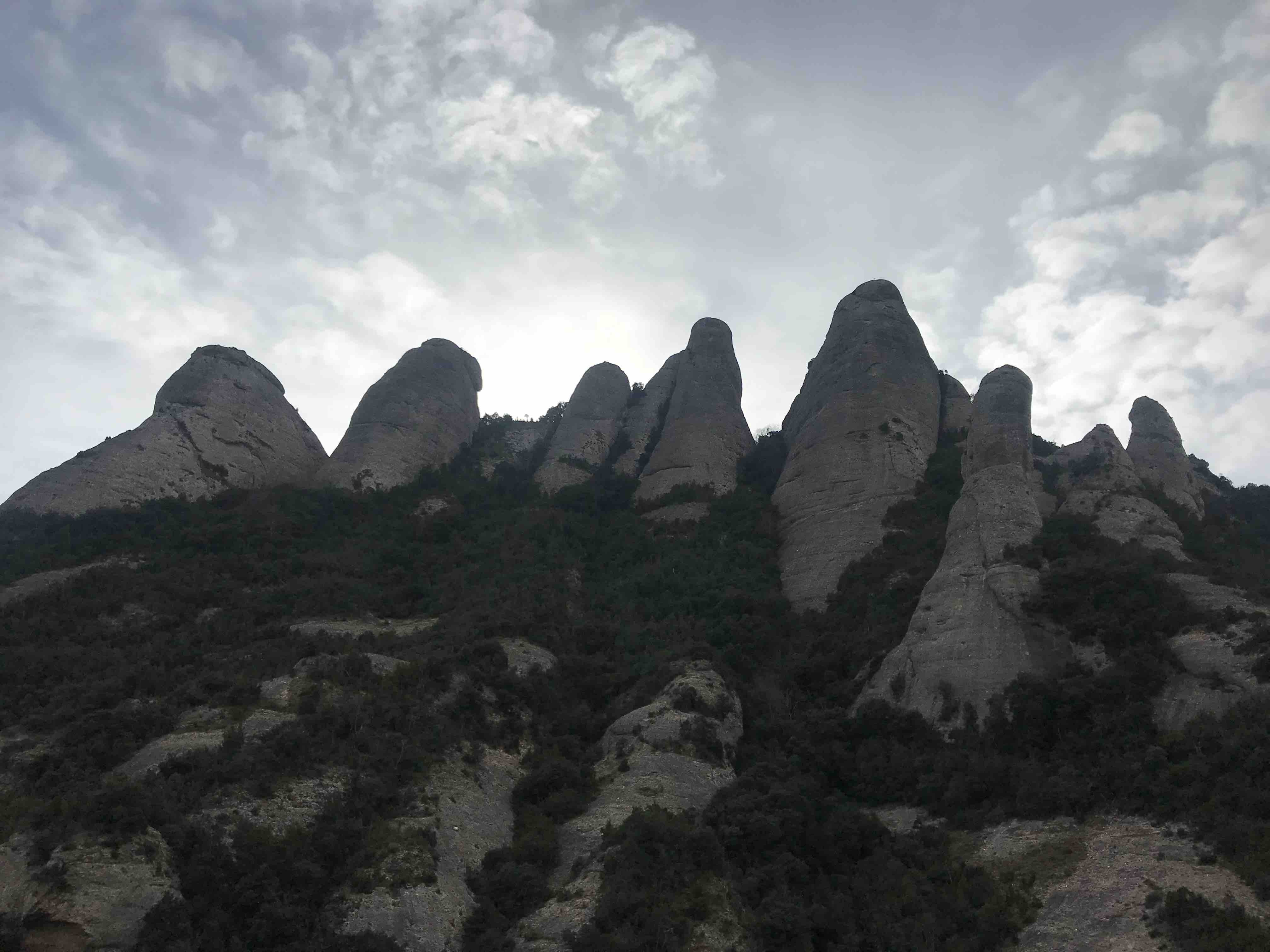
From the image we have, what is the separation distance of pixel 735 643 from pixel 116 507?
25.5m

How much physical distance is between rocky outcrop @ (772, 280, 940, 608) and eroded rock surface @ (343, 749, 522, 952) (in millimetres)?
16619

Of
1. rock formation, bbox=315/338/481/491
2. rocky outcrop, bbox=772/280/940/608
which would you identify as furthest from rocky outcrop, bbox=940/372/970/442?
rock formation, bbox=315/338/481/491

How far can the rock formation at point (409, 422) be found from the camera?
4603cm

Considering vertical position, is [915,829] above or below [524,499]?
below

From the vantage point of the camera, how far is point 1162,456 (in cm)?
4500

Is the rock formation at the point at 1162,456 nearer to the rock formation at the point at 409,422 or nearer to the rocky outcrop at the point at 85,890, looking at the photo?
the rock formation at the point at 409,422

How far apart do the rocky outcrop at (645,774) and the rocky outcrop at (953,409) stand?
79.7 ft

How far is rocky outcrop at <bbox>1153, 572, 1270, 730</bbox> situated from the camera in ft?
72.2

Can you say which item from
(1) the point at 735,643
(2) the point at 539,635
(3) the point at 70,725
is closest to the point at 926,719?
(1) the point at 735,643

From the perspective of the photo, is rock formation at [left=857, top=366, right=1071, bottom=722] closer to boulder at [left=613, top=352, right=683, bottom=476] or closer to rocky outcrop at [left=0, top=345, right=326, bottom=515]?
boulder at [left=613, top=352, right=683, bottom=476]

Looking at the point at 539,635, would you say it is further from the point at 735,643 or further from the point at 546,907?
the point at 546,907

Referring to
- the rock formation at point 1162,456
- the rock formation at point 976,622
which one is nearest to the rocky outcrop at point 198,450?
the rock formation at point 976,622

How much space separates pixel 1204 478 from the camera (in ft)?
163

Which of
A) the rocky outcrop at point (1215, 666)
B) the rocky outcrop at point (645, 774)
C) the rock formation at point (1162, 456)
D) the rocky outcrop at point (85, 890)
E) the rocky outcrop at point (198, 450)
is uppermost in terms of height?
the rock formation at point (1162, 456)
